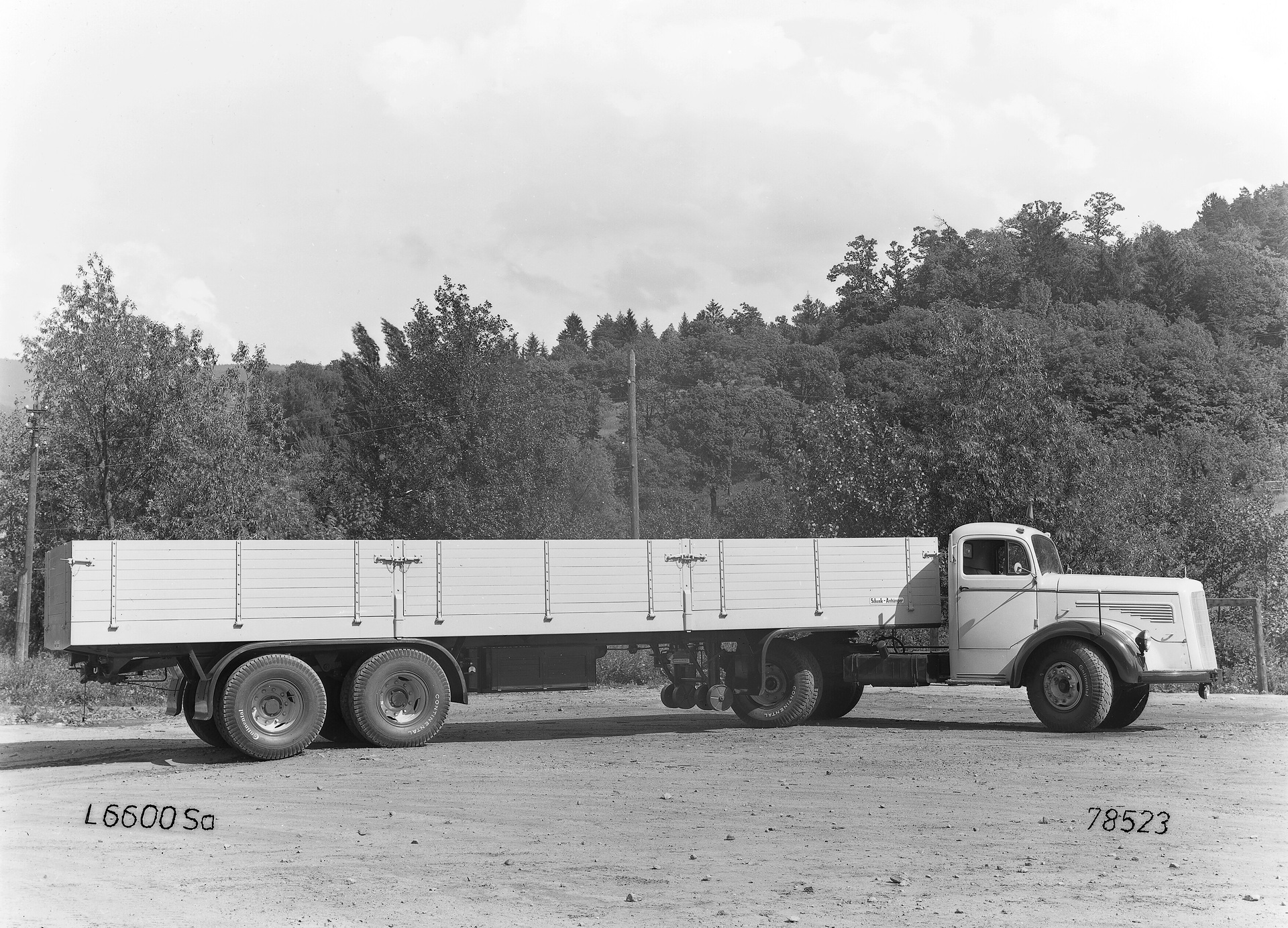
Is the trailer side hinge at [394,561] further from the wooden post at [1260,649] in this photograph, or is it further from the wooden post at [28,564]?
the wooden post at [1260,649]

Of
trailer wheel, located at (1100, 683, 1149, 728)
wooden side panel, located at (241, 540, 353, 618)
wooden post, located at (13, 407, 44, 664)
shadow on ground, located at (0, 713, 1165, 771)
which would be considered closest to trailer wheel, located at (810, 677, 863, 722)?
shadow on ground, located at (0, 713, 1165, 771)

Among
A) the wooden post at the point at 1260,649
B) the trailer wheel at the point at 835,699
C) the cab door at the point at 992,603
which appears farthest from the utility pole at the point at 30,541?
the wooden post at the point at 1260,649

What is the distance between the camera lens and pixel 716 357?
4978 inches

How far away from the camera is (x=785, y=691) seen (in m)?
18.3

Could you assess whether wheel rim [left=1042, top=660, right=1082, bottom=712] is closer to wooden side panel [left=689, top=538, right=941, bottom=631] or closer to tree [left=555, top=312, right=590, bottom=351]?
wooden side panel [left=689, top=538, right=941, bottom=631]

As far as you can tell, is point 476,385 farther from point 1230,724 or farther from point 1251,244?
point 1251,244

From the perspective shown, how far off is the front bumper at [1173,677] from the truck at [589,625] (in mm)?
62

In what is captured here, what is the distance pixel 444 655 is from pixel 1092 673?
8077 mm

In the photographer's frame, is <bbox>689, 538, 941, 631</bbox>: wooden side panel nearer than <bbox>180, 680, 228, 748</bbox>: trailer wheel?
No

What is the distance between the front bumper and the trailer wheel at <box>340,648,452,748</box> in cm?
863

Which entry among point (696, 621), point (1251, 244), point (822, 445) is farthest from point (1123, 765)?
point (1251, 244)

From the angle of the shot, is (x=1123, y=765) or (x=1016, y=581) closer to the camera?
(x=1123, y=765)

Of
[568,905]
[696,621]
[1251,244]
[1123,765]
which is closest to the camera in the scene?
[568,905]

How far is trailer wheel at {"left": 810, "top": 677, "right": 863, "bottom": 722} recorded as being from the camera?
61.4 feet
